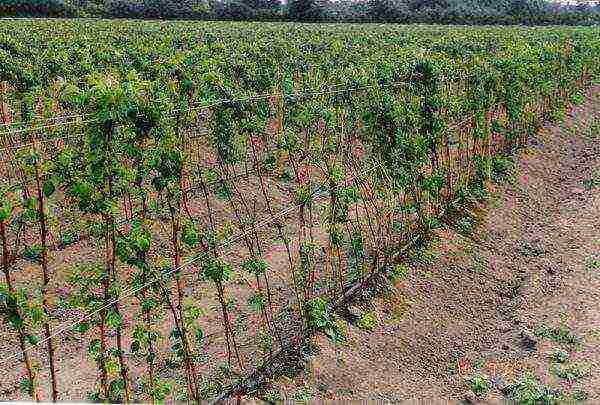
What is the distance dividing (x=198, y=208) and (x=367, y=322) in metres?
4.33

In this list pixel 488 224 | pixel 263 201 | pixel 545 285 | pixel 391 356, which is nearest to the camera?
pixel 391 356

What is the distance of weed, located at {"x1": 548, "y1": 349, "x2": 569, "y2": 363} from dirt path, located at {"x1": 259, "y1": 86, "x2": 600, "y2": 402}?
1 cm

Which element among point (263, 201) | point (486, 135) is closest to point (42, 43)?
point (263, 201)

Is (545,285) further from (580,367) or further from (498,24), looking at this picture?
(498,24)

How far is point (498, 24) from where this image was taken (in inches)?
2408

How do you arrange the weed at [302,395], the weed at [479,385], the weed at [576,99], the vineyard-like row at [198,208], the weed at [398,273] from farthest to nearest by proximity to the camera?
the weed at [576,99], the weed at [398,273], the weed at [479,385], the weed at [302,395], the vineyard-like row at [198,208]

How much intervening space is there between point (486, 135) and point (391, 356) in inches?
256

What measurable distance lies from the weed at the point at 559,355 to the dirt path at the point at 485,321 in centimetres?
1

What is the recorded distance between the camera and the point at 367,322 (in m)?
7.68

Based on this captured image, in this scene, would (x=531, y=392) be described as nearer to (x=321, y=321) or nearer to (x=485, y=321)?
(x=485, y=321)

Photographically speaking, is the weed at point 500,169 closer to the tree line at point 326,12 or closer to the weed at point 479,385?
the weed at point 479,385

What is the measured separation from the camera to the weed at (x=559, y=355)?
715 centimetres

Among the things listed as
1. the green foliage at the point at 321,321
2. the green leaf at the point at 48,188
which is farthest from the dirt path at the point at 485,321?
the green leaf at the point at 48,188

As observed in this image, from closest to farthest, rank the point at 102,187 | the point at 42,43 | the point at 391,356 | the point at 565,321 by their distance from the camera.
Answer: the point at 102,187 < the point at 391,356 < the point at 565,321 < the point at 42,43
